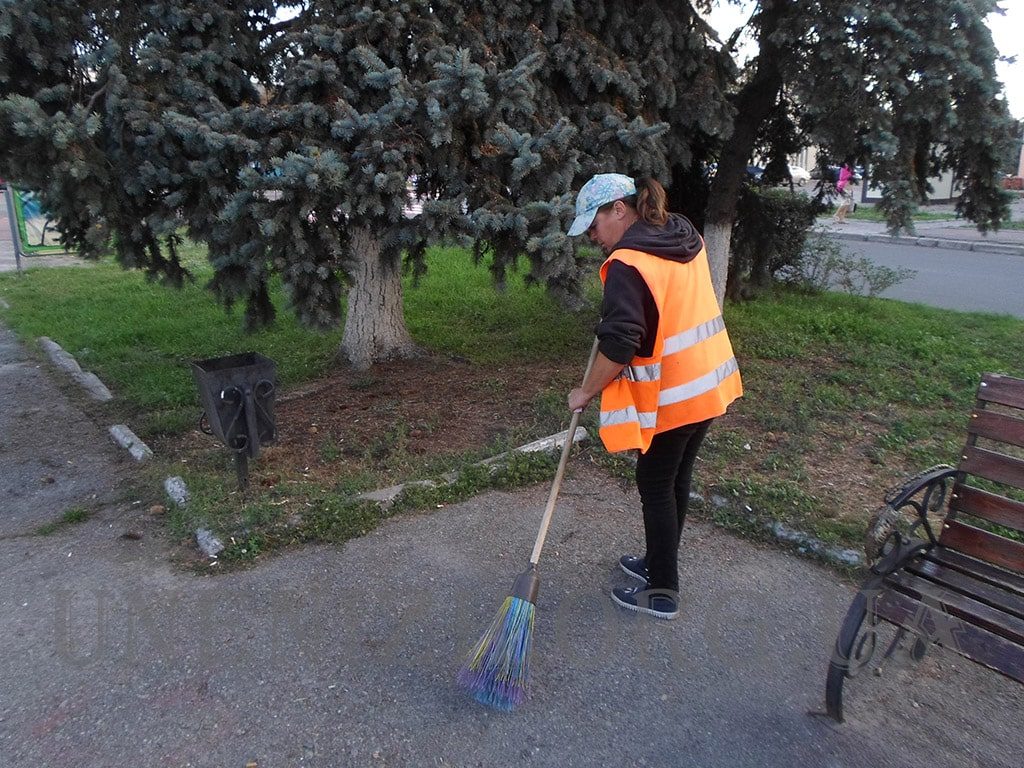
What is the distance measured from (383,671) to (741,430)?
3049mm

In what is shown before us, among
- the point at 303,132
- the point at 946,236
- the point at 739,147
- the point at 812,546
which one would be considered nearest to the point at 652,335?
the point at 812,546

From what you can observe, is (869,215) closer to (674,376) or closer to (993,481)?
(993,481)

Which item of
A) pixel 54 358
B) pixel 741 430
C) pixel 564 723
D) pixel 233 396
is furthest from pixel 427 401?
pixel 54 358

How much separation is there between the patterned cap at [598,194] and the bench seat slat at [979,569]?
1.72 metres

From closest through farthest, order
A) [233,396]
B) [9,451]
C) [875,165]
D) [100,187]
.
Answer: [233,396] < [100,187] < [9,451] < [875,165]

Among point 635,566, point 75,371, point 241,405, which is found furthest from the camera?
point 75,371

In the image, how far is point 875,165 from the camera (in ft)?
18.4

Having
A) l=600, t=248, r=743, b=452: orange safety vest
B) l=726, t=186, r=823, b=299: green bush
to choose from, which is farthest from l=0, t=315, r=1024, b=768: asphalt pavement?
l=726, t=186, r=823, b=299: green bush

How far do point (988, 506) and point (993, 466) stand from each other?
14 cm

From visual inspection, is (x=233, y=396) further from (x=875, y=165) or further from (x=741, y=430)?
(x=875, y=165)

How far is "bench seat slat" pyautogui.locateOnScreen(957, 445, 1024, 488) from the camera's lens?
107 inches

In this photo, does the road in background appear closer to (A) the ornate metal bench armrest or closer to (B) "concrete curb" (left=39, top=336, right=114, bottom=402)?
(A) the ornate metal bench armrest

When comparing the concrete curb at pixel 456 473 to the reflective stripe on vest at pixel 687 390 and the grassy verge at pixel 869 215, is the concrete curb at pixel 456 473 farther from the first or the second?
the grassy verge at pixel 869 215

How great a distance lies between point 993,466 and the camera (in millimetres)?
2793
